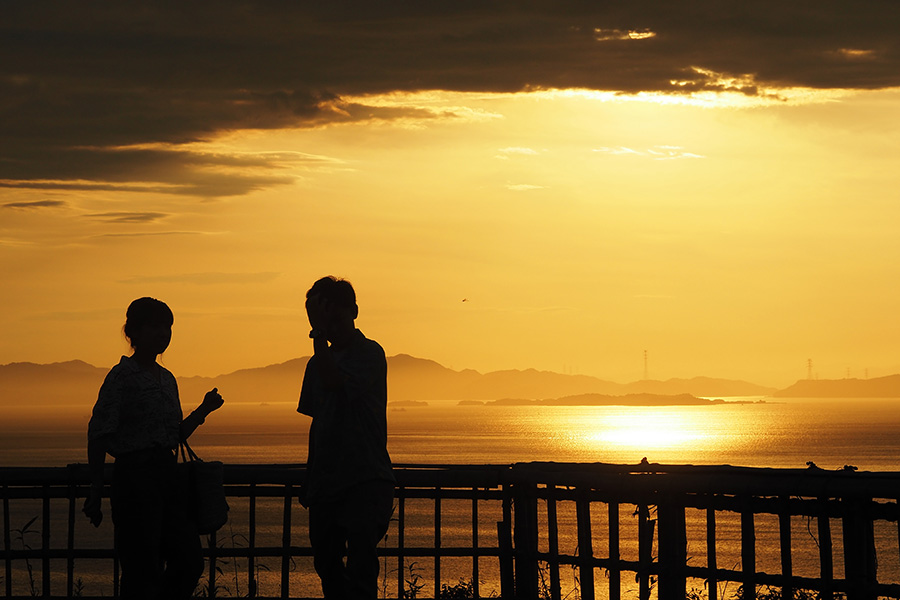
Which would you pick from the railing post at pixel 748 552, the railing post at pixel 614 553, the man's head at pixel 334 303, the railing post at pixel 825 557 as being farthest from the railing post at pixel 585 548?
the man's head at pixel 334 303

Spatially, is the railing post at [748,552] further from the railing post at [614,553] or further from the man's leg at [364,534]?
the man's leg at [364,534]

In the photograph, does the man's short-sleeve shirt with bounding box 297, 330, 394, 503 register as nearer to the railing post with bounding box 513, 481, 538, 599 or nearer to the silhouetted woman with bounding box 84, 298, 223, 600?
the silhouetted woman with bounding box 84, 298, 223, 600

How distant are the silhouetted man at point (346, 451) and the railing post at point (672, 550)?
1647 mm

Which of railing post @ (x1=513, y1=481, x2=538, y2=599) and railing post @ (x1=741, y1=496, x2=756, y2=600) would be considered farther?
railing post @ (x1=513, y1=481, x2=538, y2=599)

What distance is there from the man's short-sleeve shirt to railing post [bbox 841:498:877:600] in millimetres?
2432

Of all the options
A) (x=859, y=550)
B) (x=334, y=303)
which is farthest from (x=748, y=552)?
(x=334, y=303)

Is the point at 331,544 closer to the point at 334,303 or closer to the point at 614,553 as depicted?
the point at 334,303

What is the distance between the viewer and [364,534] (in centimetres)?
584

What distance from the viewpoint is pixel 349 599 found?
5.95 m

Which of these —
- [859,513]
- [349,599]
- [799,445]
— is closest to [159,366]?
[349,599]

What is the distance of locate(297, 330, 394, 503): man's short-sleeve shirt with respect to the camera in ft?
19.4

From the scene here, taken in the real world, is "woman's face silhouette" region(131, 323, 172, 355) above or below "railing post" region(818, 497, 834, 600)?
above

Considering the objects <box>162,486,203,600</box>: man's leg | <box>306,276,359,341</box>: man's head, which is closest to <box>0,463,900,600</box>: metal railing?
<box>162,486,203,600</box>: man's leg

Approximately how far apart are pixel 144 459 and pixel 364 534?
1.45 meters
